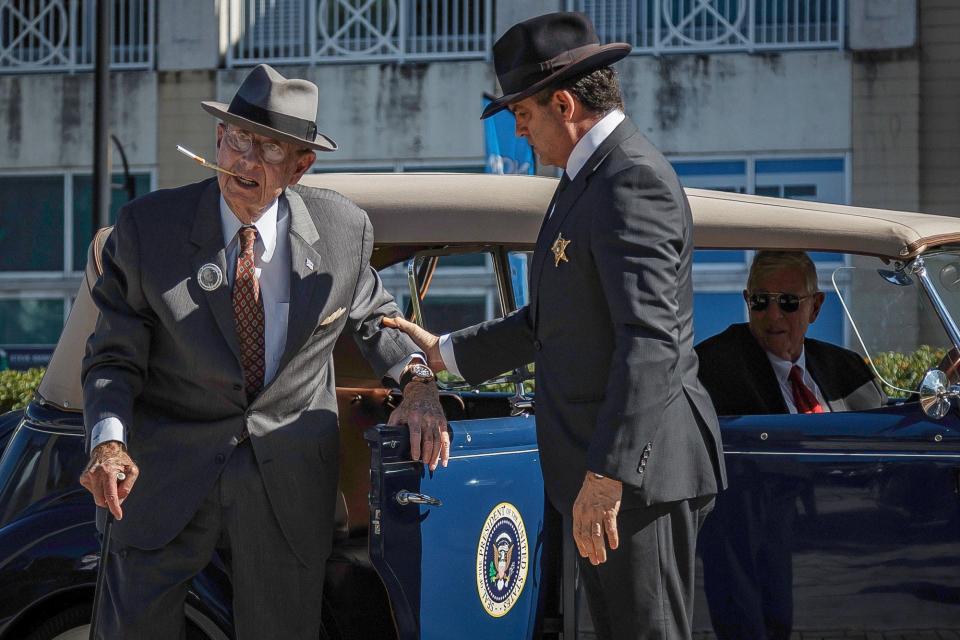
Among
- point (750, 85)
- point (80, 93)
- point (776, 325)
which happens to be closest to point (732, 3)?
point (750, 85)

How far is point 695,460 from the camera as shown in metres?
3.07

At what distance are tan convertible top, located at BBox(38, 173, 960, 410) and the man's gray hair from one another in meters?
0.10

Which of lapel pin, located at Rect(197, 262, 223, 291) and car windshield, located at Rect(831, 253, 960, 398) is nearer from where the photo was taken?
lapel pin, located at Rect(197, 262, 223, 291)

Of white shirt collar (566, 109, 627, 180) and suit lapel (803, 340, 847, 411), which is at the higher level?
white shirt collar (566, 109, 627, 180)

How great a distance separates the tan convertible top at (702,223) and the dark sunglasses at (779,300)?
25 cm

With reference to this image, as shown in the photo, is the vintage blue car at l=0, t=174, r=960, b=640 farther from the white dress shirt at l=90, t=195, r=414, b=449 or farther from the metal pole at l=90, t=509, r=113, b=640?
the white dress shirt at l=90, t=195, r=414, b=449

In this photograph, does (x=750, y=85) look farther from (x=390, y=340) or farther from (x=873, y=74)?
(x=390, y=340)

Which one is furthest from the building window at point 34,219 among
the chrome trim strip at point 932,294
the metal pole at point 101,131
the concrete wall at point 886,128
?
the chrome trim strip at point 932,294

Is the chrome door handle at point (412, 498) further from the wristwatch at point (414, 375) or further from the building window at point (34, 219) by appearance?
the building window at point (34, 219)

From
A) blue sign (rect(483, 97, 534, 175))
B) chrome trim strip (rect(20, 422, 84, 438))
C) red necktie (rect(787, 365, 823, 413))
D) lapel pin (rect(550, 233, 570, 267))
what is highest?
blue sign (rect(483, 97, 534, 175))

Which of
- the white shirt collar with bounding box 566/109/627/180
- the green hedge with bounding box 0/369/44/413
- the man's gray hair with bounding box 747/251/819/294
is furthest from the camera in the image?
the green hedge with bounding box 0/369/44/413

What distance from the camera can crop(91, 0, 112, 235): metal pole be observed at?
11070 mm

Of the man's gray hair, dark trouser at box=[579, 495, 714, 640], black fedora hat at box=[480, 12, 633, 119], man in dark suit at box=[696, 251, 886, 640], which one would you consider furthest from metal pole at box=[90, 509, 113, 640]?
the man's gray hair

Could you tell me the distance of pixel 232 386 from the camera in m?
3.17
